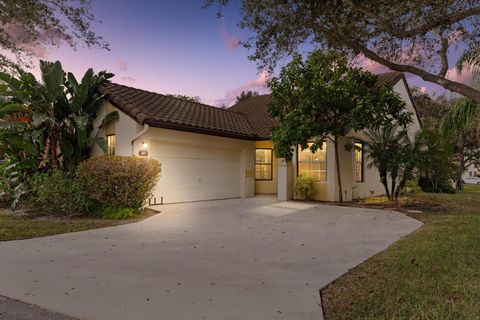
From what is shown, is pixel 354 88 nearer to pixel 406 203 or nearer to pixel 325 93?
pixel 325 93

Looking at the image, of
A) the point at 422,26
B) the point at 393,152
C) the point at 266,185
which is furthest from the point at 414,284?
the point at 266,185

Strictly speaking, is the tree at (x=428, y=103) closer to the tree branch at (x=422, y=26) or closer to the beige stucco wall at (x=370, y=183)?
the beige stucco wall at (x=370, y=183)

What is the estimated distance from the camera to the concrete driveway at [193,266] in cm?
346

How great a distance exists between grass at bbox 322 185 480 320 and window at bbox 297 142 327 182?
6.91m

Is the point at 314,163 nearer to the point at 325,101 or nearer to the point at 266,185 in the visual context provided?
the point at 325,101

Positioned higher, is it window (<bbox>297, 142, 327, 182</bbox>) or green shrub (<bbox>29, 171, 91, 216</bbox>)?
window (<bbox>297, 142, 327, 182</bbox>)

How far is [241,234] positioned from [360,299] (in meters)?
3.88

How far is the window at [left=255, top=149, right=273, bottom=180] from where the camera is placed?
16.3 meters

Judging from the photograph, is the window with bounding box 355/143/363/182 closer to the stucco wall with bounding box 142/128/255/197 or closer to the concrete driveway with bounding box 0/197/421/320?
the stucco wall with bounding box 142/128/255/197

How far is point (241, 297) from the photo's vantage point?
3.70 m

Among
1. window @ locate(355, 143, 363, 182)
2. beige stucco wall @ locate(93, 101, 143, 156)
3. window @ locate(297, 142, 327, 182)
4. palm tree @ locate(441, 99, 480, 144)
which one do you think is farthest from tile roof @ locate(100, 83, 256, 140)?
palm tree @ locate(441, 99, 480, 144)

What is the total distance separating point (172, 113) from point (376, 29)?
7.74 metres

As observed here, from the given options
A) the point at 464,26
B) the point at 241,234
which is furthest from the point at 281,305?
the point at 464,26

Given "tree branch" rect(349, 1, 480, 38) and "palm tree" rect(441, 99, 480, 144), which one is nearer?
"tree branch" rect(349, 1, 480, 38)
